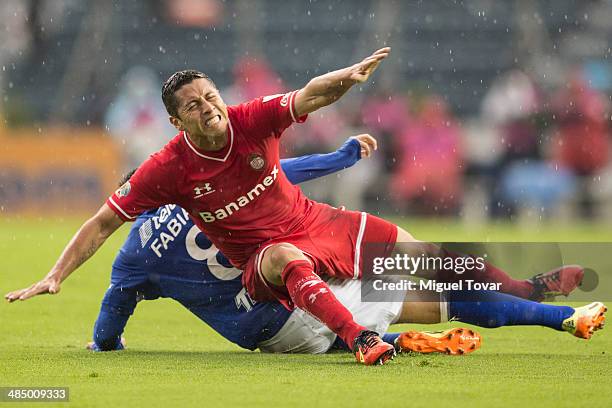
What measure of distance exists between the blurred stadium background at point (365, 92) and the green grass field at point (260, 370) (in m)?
10.6

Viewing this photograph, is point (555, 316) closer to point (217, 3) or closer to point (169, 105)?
point (169, 105)


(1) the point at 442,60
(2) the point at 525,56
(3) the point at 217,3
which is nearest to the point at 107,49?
(3) the point at 217,3

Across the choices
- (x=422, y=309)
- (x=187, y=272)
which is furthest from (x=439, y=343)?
(x=187, y=272)

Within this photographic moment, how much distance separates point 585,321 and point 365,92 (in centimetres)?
1486

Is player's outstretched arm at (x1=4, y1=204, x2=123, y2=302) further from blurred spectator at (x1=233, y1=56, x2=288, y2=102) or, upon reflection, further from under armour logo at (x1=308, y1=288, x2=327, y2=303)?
blurred spectator at (x1=233, y1=56, x2=288, y2=102)

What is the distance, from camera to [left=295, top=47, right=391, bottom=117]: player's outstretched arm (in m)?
6.22

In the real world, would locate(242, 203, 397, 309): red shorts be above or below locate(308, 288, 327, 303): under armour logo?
above

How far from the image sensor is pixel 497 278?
698 centimetres

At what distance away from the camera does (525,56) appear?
21.4 metres

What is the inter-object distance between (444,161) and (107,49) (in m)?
7.05

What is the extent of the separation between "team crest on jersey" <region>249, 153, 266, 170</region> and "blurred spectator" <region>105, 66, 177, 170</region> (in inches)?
519

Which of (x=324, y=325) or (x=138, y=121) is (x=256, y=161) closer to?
(x=324, y=325)

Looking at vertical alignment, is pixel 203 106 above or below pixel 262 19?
below
